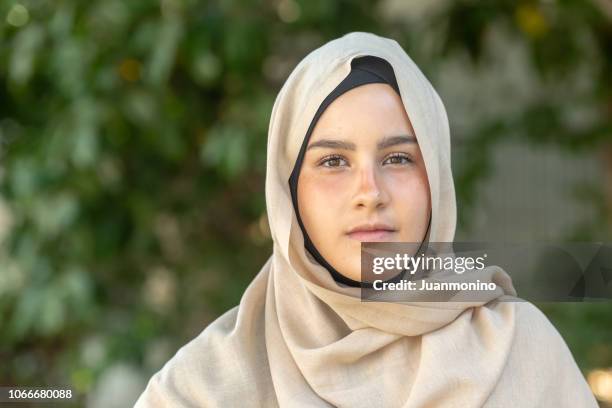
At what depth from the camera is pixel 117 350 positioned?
144 inches

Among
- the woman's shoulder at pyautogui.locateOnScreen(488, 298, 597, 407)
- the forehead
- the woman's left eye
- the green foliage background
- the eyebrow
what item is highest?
the green foliage background

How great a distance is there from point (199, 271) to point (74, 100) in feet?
2.92

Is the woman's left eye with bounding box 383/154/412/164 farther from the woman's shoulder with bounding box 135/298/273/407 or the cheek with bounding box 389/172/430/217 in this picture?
the woman's shoulder with bounding box 135/298/273/407

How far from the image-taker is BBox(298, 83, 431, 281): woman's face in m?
1.69

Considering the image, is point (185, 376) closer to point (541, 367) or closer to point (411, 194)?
point (411, 194)

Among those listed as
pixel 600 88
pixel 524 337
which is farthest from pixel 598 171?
pixel 524 337

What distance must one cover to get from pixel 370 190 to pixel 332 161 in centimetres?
10

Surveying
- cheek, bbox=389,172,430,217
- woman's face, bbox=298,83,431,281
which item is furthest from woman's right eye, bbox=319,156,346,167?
cheek, bbox=389,172,430,217

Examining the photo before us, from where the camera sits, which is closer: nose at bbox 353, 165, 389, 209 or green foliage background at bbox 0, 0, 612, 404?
nose at bbox 353, 165, 389, 209

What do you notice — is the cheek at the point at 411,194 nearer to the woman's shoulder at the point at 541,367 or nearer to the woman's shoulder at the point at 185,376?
the woman's shoulder at the point at 541,367

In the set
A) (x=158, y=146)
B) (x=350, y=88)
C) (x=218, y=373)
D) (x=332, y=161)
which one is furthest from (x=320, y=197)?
(x=158, y=146)

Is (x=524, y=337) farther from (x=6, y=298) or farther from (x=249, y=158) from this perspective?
(x=6, y=298)

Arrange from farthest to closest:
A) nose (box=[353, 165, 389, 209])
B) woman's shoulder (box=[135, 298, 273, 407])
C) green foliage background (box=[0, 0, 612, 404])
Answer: green foliage background (box=[0, 0, 612, 404])
woman's shoulder (box=[135, 298, 273, 407])
nose (box=[353, 165, 389, 209])

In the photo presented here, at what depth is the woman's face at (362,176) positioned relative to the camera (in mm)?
1688
